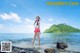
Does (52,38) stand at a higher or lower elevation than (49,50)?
higher

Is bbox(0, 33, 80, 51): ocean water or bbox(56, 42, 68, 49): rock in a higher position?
bbox(0, 33, 80, 51): ocean water

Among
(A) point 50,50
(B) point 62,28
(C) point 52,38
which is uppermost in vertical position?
(B) point 62,28

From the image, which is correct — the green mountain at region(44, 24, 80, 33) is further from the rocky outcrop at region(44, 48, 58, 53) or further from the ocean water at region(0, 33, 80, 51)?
the rocky outcrop at region(44, 48, 58, 53)

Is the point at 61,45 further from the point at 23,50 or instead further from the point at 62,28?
the point at 23,50

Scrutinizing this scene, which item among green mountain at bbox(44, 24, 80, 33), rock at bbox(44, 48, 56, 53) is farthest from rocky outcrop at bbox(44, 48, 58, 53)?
green mountain at bbox(44, 24, 80, 33)

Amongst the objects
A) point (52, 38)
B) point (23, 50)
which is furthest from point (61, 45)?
point (23, 50)

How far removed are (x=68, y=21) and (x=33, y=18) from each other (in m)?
0.52

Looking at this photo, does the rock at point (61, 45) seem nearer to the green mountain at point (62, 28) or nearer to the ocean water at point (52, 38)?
the ocean water at point (52, 38)

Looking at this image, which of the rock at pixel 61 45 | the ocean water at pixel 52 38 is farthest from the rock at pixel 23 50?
the rock at pixel 61 45

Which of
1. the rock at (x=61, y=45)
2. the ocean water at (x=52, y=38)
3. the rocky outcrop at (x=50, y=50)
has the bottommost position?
the rocky outcrop at (x=50, y=50)

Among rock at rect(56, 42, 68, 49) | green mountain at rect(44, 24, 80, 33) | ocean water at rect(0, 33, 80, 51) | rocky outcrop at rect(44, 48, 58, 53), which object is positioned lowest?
rocky outcrop at rect(44, 48, 58, 53)

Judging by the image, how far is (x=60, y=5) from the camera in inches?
134

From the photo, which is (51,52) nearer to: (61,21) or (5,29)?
(61,21)

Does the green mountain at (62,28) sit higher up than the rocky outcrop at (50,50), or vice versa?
the green mountain at (62,28)
